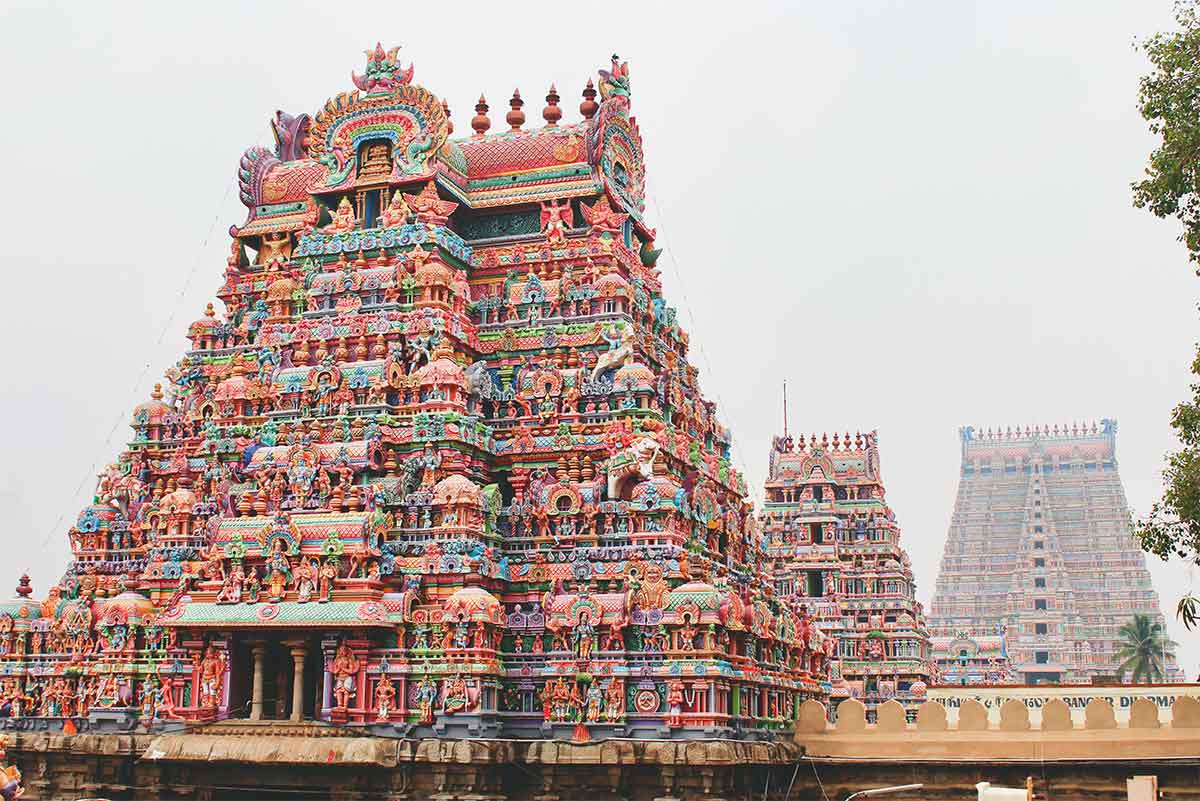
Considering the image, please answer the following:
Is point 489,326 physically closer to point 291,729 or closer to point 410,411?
point 410,411

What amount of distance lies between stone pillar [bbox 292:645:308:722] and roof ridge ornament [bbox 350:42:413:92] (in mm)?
13991

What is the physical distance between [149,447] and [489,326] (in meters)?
9.80

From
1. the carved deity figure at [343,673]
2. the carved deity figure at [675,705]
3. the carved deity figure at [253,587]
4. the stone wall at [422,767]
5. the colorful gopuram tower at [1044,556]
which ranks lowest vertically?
the stone wall at [422,767]

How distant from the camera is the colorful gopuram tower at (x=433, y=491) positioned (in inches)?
1145

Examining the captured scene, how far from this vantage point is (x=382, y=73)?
117ft

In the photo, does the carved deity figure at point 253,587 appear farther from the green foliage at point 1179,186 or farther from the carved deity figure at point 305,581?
the green foliage at point 1179,186

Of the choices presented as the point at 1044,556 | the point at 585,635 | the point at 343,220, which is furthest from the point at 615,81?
the point at 1044,556

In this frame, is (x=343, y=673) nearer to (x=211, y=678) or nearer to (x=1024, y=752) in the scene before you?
(x=211, y=678)

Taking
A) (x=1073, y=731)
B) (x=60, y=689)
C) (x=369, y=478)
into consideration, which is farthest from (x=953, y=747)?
(x=60, y=689)

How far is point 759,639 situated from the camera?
31.3 meters

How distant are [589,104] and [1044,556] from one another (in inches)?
2958

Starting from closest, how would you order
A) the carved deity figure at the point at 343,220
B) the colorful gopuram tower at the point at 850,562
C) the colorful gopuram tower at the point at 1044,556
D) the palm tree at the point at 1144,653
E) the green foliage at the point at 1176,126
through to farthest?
the green foliage at the point at 1176,126
the carved deity figure at the point at 343,220
the colorful gopuram tower at the point at 850,562
the palm tree at the point at 1144,653
the colorful gopuram tower at the point at 1044,556

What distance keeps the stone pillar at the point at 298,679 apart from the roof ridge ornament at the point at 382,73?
13991mm

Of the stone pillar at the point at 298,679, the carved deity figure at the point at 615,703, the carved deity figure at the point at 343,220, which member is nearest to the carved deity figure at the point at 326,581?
the stone pillar at the point at 298,679
